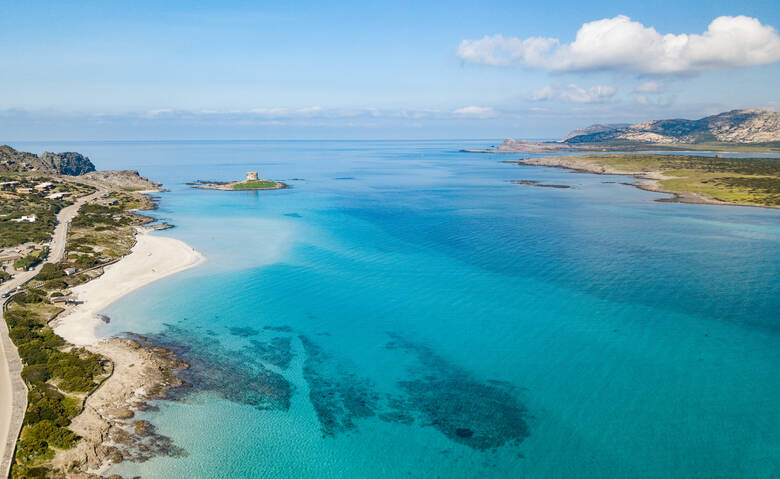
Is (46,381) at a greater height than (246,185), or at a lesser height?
lesser

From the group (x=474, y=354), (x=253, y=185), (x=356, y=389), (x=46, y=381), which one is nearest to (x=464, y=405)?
(x=474, y=354)

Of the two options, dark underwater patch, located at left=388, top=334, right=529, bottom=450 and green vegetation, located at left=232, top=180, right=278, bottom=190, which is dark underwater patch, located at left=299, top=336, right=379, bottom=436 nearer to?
dark underwater patch, located at left=388, top=334, right=529, bottom=450

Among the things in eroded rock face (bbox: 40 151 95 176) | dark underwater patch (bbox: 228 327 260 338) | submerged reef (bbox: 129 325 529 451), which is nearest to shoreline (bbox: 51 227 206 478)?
submerged reef (bbox: 129 325 529 451)

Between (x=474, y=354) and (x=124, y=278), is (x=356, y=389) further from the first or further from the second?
(x=124, y=278)

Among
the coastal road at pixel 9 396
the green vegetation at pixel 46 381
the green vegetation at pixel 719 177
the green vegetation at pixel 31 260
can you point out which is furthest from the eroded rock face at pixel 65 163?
the green vegetation at pixel 719 177

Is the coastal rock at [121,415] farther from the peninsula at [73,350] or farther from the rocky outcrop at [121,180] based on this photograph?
the rocky outcrop at [121,180]

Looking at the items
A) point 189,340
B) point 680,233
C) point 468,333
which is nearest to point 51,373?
point 189,340

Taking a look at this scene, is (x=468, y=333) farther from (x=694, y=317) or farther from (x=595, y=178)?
(x=595, y=178)
